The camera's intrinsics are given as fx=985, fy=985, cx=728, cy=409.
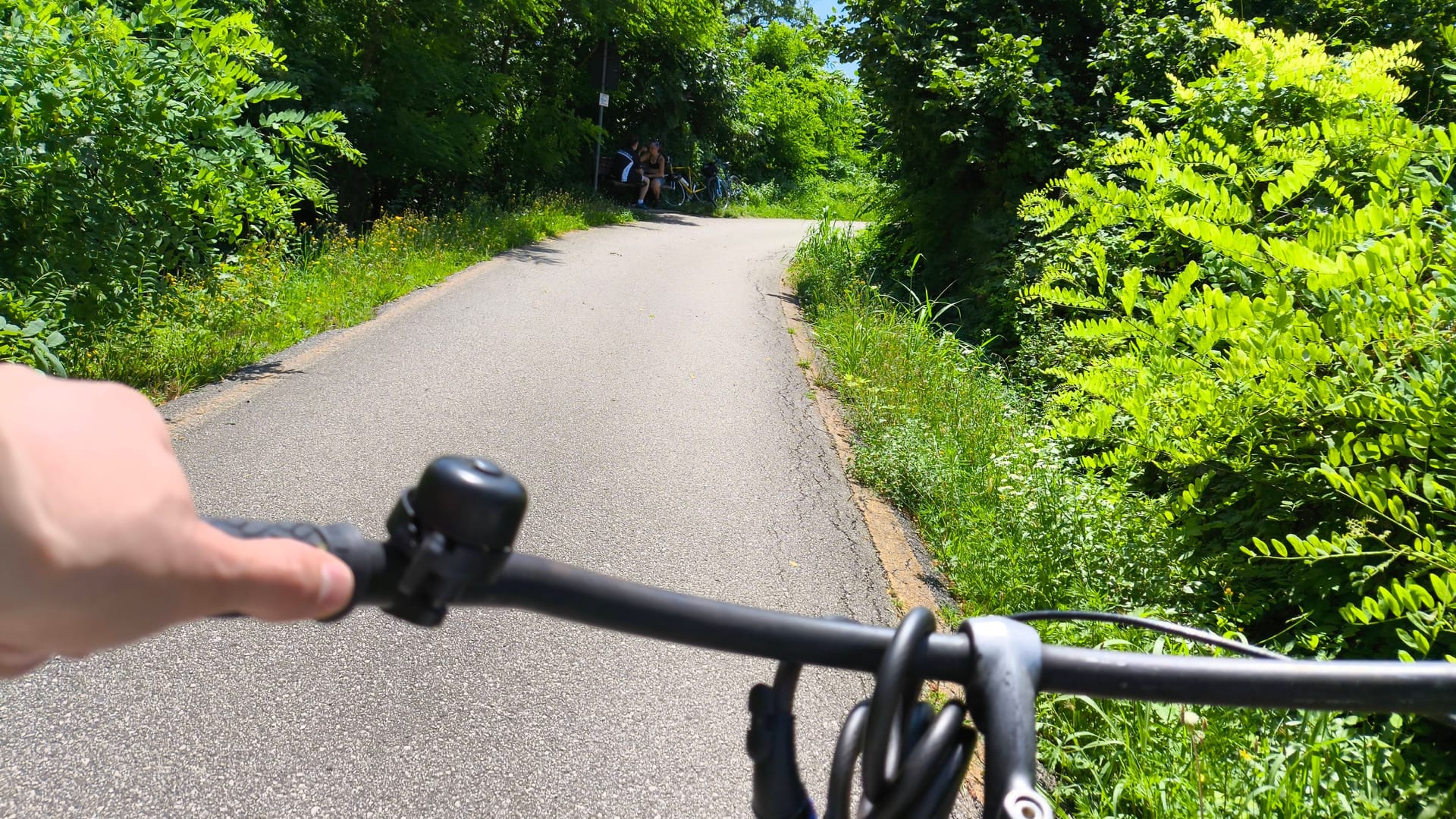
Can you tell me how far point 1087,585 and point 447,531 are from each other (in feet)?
13.0

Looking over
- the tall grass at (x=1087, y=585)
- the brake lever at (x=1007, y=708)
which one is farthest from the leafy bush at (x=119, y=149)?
the brake lever at (x=1007, y=708)

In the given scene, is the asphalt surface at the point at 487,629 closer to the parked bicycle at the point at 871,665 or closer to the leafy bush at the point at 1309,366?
the leafy bush at the point at 1309,366

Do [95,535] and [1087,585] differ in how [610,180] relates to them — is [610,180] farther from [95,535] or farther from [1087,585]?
[95,535]

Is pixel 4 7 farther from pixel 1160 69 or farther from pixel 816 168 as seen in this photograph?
pixel 816 168

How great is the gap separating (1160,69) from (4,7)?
828 centimetres

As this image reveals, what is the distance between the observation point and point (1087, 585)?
4.14 m

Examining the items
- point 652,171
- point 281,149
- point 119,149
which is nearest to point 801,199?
point 652,171

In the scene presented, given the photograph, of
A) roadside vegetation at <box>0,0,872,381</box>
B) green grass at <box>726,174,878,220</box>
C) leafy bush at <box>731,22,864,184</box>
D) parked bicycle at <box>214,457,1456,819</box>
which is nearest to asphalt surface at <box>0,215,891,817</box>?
roadside vegetation at <box>0,0,872,381</box>

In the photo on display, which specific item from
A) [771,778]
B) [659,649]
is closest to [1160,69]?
[659,649]

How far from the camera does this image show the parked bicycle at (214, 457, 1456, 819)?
625 mm

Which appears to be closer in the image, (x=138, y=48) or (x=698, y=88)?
(x=138, y=48)

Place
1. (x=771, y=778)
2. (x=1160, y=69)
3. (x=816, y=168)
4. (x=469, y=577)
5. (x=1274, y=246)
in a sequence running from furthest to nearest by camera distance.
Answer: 1. (x=816, y=168)
2. (x=1160, y=69)
3. (x=1274, y=246)
4. (x=771, y=778)
5. (x=469, y=577)

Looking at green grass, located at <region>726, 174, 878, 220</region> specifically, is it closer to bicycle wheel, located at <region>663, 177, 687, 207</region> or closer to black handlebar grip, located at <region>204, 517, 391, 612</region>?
bicycle wheel, located at <region>663, 177, 687, 207</region>

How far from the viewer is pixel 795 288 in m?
13.9
